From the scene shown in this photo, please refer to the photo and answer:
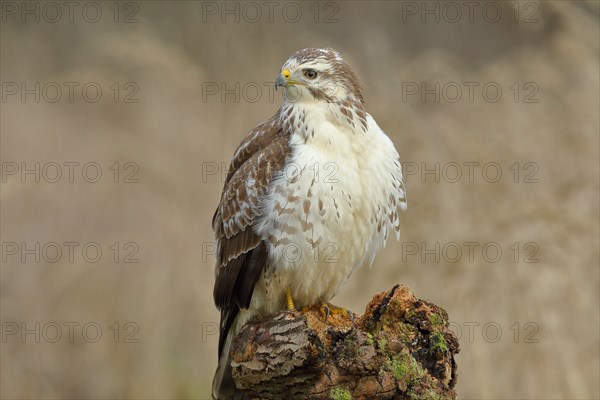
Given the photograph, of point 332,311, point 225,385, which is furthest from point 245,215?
point 225,385

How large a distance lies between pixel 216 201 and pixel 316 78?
161cm

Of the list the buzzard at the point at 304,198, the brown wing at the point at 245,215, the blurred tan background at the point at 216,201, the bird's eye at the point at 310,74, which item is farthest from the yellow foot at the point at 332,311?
the bird's eye at the point at 310,74

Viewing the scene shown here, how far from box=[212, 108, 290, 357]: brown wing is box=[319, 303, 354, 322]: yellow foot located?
47 centimetres

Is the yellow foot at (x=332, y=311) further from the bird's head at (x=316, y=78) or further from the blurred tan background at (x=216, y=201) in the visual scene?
the bird's head at (x=316, y=78)

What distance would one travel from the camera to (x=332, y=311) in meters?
5.08

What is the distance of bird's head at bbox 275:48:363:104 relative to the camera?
4867mm

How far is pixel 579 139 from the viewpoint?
5668 mm

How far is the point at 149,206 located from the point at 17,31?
2.52 metres

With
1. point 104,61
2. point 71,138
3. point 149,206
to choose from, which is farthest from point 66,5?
point 149,206

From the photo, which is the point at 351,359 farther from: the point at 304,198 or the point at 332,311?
the point at 332,311

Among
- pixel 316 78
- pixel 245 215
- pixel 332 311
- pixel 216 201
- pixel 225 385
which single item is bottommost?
pixel 225 385

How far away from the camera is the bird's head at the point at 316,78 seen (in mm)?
4867

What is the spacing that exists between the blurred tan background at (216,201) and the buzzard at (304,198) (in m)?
0.78

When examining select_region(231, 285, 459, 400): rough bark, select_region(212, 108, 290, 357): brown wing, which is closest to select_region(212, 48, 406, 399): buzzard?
select_region(212, 108, 290, 357): brown wing
